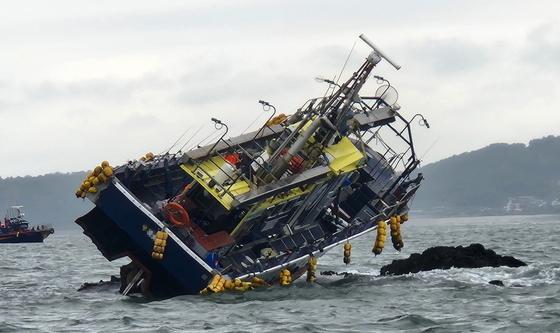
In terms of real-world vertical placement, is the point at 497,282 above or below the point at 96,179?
below

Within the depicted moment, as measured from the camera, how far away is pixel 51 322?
26.4m

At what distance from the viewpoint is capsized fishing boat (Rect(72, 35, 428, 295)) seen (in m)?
30.8

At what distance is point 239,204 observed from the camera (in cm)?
3059

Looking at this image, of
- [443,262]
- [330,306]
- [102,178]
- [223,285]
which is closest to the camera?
[330,306]

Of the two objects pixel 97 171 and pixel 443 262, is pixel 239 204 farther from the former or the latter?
pixel 443 262

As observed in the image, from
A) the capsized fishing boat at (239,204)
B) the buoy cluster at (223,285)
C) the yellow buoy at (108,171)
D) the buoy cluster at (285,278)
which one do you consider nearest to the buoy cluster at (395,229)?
the capsized fishing boat at (239,204)

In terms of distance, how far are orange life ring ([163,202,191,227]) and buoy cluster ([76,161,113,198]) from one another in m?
1.87

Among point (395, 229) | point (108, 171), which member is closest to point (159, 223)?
point (108, 171)

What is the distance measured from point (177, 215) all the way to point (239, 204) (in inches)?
69.5

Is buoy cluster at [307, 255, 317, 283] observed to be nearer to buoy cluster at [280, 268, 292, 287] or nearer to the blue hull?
buoy cluster at [280, 268, 292, 287]

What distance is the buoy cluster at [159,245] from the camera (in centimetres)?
2997

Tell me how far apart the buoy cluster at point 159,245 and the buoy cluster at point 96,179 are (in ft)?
7.30

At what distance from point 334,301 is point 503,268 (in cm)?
991

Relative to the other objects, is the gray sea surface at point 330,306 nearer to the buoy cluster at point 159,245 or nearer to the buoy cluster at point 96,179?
the buoy cluster at point 159,245
